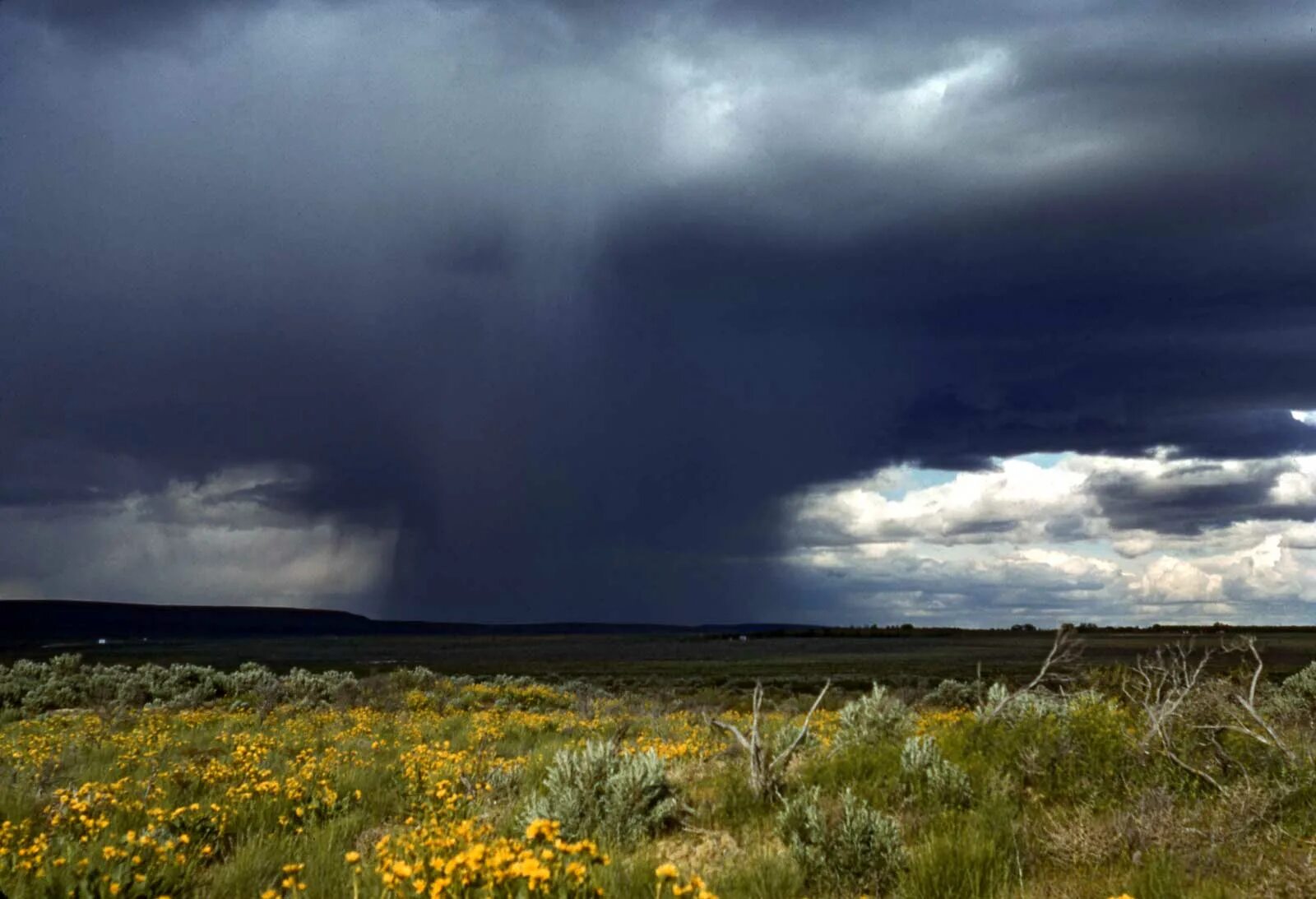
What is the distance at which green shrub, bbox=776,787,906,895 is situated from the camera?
602 centimetres

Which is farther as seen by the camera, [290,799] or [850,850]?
[290,799]

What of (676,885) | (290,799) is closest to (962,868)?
(676,885)

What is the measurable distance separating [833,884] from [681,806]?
7.11 feet

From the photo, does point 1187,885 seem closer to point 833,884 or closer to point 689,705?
point 833,884

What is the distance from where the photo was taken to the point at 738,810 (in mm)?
7965

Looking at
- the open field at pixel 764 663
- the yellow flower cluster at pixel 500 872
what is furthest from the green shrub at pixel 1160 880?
the open field at pixel 764 663

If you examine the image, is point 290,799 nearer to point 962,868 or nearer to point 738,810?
point 738,810

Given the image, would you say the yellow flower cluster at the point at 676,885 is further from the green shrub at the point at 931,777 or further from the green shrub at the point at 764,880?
the green shrub at the point at 931,777

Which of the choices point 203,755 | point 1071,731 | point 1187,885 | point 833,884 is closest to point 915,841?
point 833,884

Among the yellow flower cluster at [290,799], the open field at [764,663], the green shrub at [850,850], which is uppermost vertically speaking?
the green shrub at [850,850]

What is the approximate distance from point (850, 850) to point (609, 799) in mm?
2407

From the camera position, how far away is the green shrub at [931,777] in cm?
783

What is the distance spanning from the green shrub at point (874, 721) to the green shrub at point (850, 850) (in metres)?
4.11

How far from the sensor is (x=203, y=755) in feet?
41.0
